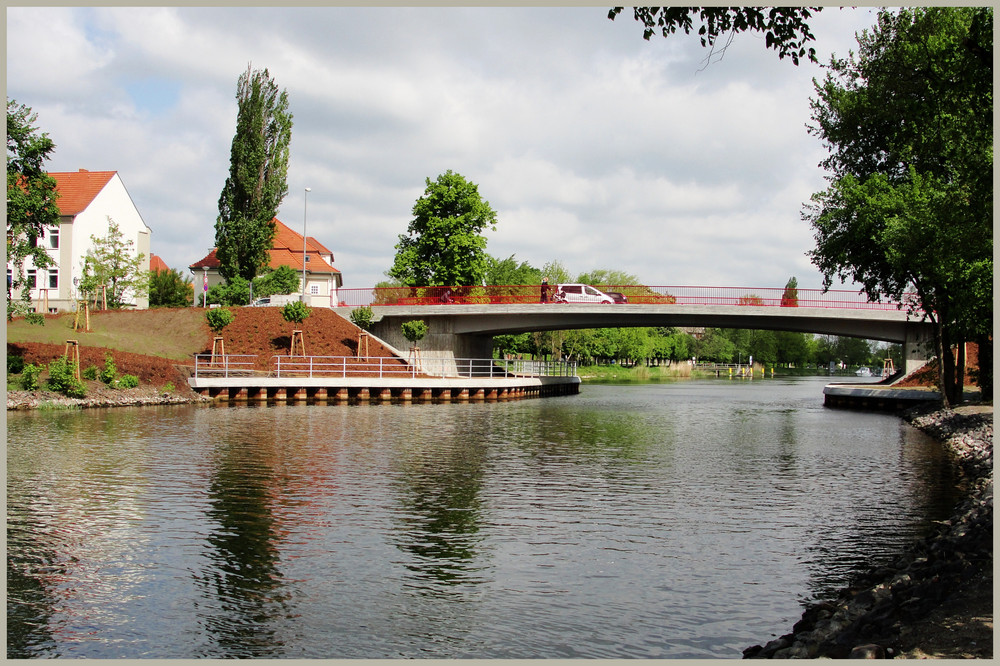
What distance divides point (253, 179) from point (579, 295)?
22433 mm

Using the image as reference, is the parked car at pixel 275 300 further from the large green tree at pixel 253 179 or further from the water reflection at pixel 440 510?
the water reflection at pixel 440 510

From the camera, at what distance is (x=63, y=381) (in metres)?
32.4

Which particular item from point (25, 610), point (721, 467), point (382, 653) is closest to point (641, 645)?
point (382, 653)

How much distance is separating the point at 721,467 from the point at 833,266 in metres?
17.9

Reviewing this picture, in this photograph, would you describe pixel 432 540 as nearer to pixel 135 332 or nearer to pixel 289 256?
pixel 135 332

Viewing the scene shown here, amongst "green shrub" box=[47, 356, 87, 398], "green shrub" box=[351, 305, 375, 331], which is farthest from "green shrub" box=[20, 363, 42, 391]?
"green shrub" box=[351, 305, 375, 331]

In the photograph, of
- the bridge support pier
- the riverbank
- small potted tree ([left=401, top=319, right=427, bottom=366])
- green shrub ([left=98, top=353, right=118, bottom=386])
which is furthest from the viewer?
small potted tree ([left=401, top=319, right=427, bottom=366])

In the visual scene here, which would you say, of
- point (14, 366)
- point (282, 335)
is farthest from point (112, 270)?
point (14, 366)

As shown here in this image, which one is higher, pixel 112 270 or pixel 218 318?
pixel 112 270

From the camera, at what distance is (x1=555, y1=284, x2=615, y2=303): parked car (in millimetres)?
51219

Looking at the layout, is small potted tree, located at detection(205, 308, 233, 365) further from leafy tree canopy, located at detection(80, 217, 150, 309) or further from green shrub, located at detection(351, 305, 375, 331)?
leafy tree canopy, located at detection(80, 217, 150, 309)

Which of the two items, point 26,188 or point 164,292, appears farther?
point 164,292

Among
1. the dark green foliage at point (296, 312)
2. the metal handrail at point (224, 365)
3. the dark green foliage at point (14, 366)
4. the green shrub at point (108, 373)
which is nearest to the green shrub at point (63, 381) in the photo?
the dark green foliage at point (14, 366)

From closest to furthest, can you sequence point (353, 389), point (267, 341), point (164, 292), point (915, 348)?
point (353, 389) < point (267, 341) < point (915, 348) < point (164, 292)
